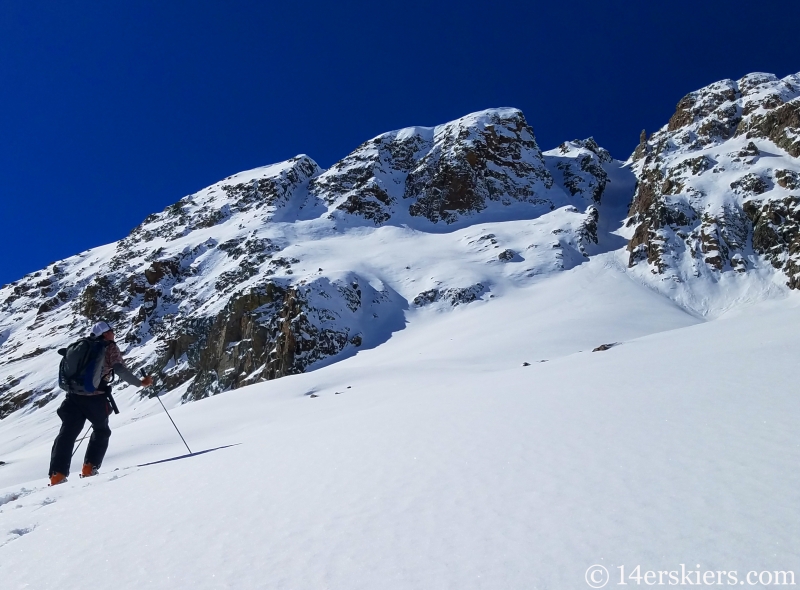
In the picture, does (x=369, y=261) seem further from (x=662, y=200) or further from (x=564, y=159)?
(x=564, y=159)

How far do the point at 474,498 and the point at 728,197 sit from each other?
5808 cm

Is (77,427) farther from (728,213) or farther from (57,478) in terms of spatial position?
(728,213)

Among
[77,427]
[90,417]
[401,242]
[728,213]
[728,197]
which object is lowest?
[728,213]

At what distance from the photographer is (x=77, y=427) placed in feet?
23.6

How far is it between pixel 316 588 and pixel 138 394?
5472 centimetres

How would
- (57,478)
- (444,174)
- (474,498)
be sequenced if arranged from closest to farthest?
(474,498) → (57,478) → (444,174)

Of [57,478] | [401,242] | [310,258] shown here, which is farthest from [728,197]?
[57,478]

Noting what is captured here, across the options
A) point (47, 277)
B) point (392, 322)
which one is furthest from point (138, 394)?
point (47, 277)

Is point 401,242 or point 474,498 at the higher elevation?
point 401,242

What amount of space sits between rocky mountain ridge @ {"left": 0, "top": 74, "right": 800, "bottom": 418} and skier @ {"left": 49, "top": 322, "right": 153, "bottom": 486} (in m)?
34.8

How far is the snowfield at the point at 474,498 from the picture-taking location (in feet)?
8.32

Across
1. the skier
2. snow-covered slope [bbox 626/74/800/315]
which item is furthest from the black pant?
snow-covered slope [bbox 626/74/800/315]

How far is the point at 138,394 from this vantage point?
4925cm

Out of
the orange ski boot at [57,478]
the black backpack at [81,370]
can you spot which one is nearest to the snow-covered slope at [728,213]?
the black backpack at [81,370]
